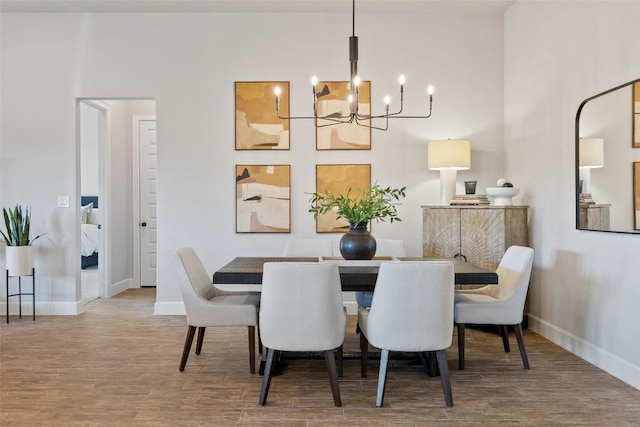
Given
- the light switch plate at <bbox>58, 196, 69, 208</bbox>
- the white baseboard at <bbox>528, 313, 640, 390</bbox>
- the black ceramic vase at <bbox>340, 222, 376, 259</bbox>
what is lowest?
the white baseboard at <bbox>528, 313, 640, 390</bbox>

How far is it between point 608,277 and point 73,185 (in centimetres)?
467

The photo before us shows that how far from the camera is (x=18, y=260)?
14.6 feet

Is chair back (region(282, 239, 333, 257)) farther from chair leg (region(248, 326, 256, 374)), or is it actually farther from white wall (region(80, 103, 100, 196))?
white wall (region(80, 103, 100, 196))

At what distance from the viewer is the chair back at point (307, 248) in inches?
157

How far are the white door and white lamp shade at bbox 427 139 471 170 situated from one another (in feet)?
12.5

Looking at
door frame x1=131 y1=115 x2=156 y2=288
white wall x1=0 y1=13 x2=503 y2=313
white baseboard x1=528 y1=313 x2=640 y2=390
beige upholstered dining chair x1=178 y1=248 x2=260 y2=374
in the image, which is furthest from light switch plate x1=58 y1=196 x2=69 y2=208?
white baseboard x1=528 y1=313 x2=640 y2=390

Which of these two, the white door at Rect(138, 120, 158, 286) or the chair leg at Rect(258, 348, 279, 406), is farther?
the white door at Rect(138, 120, 158, 286)

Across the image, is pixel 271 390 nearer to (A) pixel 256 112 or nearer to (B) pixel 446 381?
(B) pixel 446 381

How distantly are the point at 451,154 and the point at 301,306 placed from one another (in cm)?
256

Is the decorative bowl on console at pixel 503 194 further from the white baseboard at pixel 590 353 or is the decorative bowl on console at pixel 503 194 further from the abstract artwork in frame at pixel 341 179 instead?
the abstract artwork in frame at pixel 341 179

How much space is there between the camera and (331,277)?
2.51 meters

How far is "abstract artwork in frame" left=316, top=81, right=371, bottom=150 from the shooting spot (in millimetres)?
4797

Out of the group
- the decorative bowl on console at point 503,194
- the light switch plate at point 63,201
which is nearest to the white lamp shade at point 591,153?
the decorative bowl on console at point 503,194

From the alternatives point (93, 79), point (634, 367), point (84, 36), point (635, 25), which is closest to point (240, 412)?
point (634, 367)
